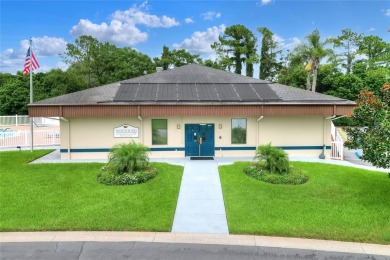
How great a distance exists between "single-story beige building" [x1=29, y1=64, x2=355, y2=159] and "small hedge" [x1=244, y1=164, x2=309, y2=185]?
4.66 m

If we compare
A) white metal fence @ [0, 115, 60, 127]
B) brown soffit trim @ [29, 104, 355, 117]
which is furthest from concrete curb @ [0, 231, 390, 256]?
white metal fence @ [0, 115, 60, 127]

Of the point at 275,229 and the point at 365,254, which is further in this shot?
the point at 275,229

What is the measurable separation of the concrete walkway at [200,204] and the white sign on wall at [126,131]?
4803mm

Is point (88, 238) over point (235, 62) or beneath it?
beneath

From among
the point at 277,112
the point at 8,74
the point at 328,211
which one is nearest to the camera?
the point at 328,211

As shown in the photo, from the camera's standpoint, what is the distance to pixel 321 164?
17.5 metres

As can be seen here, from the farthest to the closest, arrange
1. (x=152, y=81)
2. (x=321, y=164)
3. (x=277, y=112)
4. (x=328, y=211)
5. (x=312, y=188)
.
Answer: (x=152, y=81) → (x=277, y=112) → (x=321, y=164) → (x=312, y=188) → (x=328, y=211)

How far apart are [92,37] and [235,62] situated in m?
27.5

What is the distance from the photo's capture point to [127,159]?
14438 mm

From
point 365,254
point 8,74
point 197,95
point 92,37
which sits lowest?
point 365,254

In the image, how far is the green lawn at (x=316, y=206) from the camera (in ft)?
29.3

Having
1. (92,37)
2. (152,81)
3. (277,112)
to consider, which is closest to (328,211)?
(277,112)

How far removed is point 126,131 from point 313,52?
3215cm

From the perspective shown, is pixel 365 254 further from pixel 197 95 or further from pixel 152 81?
pixel 152 81
